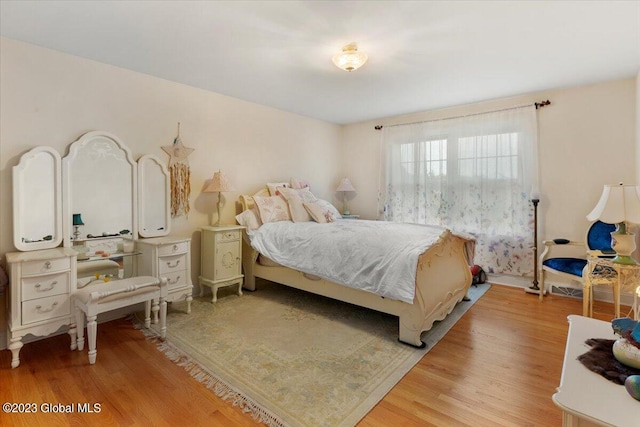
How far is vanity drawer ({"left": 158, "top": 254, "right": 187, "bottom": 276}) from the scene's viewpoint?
2.86 m

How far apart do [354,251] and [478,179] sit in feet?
8.05

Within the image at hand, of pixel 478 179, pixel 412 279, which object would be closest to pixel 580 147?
pixel 478 179

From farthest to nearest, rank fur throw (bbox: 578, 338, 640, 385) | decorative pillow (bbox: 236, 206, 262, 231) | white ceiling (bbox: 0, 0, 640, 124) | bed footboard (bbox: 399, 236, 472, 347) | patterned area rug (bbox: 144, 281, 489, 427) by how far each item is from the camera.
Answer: decorative pillow (bbox: 236, 206, 262, 231) → bed footboard (bbox: 399, 236, 472, 347) → white ceiling (bbox: 0, 0, 640, 124) → patterned area rug (bbox: 144, 281, 489, 427) → fur throw (bbox: 578, 338, 640, 385)

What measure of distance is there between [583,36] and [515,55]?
→ 454 millimetres

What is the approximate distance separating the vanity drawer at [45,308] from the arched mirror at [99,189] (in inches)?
22.5

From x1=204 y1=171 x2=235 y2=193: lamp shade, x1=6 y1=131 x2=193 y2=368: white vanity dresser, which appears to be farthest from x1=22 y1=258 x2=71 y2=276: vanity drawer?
x1=204 y1=171 x2=235 y2=193: lamp shade

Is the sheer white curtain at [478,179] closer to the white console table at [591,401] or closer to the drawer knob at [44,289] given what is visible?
the white console table at [591,401]

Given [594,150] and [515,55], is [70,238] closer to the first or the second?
[515,55]

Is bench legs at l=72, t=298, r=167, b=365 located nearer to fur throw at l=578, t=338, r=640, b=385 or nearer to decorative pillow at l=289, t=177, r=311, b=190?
decorative pillow at l=289, t=177, r=311, b=190

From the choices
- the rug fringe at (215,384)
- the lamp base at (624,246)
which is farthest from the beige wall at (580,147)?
the rug fringe at (215,384)

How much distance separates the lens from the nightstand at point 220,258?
333cm

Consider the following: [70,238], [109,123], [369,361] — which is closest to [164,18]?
[109,123]

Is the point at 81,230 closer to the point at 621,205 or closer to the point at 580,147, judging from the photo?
the point at 621,205

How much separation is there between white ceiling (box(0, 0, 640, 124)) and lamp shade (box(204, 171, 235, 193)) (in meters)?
1.03
